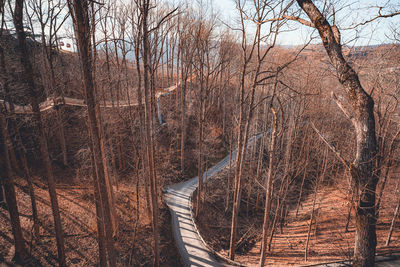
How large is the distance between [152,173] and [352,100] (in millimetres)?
6503

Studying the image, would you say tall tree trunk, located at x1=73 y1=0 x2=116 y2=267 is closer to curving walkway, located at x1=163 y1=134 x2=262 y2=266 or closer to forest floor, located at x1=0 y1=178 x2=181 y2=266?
forest floor, located at x1=0 y1=178 x2=181 y2=266

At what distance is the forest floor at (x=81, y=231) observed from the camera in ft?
27.1

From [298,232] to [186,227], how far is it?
661cm

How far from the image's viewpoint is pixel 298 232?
1218 centimetres

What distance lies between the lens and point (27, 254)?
7871 millimetres

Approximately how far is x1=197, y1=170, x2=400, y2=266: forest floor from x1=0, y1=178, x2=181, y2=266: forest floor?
3.08 m

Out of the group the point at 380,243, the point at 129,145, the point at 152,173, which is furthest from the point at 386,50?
the point at 129,145

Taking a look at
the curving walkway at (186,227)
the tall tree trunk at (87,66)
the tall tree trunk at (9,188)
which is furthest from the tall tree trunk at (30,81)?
the curving walkway at (186,227)

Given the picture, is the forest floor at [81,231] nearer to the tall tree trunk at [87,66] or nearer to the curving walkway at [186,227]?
the curving walkway at [186,227]

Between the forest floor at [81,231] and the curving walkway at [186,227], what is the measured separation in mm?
429

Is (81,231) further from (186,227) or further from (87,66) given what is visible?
(87,66)

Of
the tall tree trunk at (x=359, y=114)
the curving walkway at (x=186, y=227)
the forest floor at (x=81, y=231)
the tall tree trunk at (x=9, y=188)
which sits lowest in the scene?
the curving walkway at (x=186, y=227)

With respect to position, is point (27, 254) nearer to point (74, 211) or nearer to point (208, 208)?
point (74, 211)

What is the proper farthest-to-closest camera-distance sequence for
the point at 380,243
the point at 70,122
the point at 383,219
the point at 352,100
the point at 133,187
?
the point at 70,122 → the point at 133,187 → the point at 383,219 → the point at 380,243 → the point at 352,100
